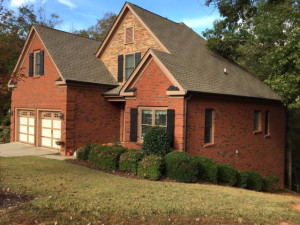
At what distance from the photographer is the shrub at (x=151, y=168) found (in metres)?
10.2

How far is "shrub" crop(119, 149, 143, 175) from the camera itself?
35.6 ft

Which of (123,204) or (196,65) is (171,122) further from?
(123,204)

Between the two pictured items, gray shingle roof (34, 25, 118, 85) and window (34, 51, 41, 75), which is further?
window (34, 51, 41, 75)

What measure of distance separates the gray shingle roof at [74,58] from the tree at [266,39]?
7.58 metres

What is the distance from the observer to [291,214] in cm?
609

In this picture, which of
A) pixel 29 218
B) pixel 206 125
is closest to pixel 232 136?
pixel 206 125

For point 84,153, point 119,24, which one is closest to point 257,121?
point 84,153

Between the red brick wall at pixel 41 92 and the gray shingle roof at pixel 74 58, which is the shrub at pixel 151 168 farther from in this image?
the gray shingle roof at pixel 74 58

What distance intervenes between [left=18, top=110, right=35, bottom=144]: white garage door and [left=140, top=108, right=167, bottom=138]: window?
27.3 ft

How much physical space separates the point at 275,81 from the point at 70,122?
10.7 m

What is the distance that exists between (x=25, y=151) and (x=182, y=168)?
10.2m

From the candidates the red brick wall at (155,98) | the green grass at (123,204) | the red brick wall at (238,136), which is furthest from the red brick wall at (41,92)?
the red brick wall at (238,136)

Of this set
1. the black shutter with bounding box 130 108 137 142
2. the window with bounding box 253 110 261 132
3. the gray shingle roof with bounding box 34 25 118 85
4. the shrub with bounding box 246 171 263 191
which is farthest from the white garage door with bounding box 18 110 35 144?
the window with bounding box 253 110 261 132

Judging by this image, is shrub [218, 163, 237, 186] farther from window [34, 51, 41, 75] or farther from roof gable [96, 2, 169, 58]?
window [34, 51, 41, 75]
